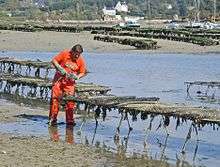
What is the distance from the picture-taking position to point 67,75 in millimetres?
14781

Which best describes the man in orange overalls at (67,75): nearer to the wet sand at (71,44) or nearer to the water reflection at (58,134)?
the water reflection at (58,134)

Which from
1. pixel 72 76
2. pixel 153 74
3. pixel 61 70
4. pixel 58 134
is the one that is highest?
pixel 61 70

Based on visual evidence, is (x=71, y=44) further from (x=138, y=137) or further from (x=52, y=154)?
(x=52, y=154)

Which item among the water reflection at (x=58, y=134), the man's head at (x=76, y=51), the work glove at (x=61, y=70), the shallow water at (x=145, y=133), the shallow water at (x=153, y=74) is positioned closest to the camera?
the shallow water at (x=145, y=133)

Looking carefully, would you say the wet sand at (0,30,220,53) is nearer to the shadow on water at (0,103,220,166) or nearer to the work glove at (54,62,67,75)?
the shadow on water at (0,103,220,166)

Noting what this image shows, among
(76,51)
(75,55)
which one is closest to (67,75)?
(75,55)

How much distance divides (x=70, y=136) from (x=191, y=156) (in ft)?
9.72

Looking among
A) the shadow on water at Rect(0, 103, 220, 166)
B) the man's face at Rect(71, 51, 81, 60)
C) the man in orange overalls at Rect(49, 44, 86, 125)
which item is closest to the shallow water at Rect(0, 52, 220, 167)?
the shadow on water at Rect(0, 103, 220, 166)

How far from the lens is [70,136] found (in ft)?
45.9

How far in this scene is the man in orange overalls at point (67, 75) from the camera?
14748 mm

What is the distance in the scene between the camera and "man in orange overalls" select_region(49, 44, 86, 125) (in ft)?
48.4

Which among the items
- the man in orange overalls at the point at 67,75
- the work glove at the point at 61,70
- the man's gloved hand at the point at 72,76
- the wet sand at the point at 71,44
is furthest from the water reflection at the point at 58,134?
the wet sand at the point at 71,44

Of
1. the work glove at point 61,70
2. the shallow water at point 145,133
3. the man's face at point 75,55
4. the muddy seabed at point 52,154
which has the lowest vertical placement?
the shallow water at point 145,133

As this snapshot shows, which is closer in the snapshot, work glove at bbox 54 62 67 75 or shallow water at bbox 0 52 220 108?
work glove at bbox 54 62 67 75
